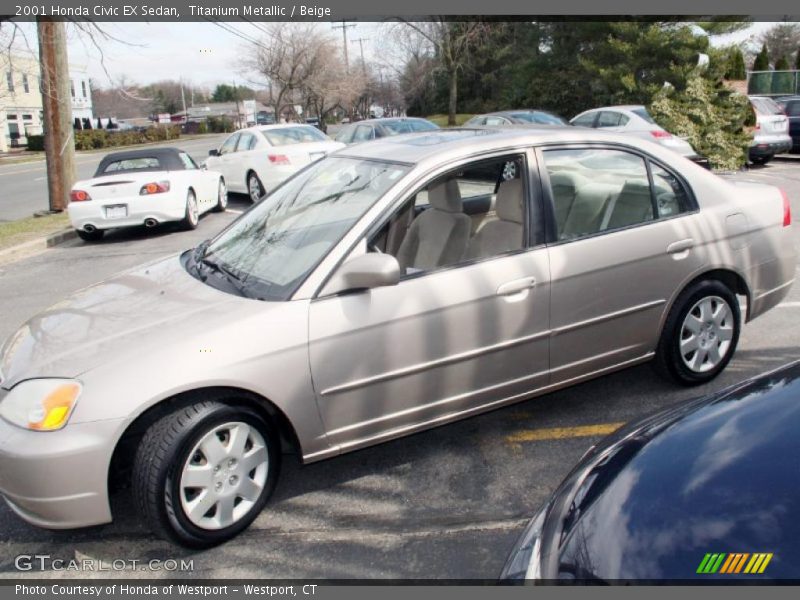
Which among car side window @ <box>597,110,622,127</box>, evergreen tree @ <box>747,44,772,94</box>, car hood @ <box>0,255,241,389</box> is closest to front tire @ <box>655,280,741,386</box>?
car hood @ <box>0,255,241,389</box>

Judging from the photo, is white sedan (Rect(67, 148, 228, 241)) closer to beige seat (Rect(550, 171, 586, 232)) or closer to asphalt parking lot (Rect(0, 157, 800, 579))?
asphalt parking lot (Rect(0, 157, 800, 579))

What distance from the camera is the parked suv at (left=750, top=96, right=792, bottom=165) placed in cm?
1677

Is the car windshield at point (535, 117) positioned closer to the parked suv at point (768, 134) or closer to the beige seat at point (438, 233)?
the parked suv at point (768, 134)

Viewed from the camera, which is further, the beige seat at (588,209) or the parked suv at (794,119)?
the parked suv at (794,119)

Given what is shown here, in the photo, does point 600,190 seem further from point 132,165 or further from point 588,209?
point 132,165

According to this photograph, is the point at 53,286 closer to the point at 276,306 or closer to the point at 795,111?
the point at 276,306

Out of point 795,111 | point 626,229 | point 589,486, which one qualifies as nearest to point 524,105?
point 795,111

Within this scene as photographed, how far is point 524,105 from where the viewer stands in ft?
110

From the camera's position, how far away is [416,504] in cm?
334

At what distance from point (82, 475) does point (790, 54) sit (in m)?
65.3

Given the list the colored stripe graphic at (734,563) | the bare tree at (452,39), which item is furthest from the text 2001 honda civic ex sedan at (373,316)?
the bare tree at (452,39)

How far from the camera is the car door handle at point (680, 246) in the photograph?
4035mm

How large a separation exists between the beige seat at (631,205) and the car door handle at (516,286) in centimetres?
78

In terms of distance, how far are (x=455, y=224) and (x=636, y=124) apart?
41.6ft
